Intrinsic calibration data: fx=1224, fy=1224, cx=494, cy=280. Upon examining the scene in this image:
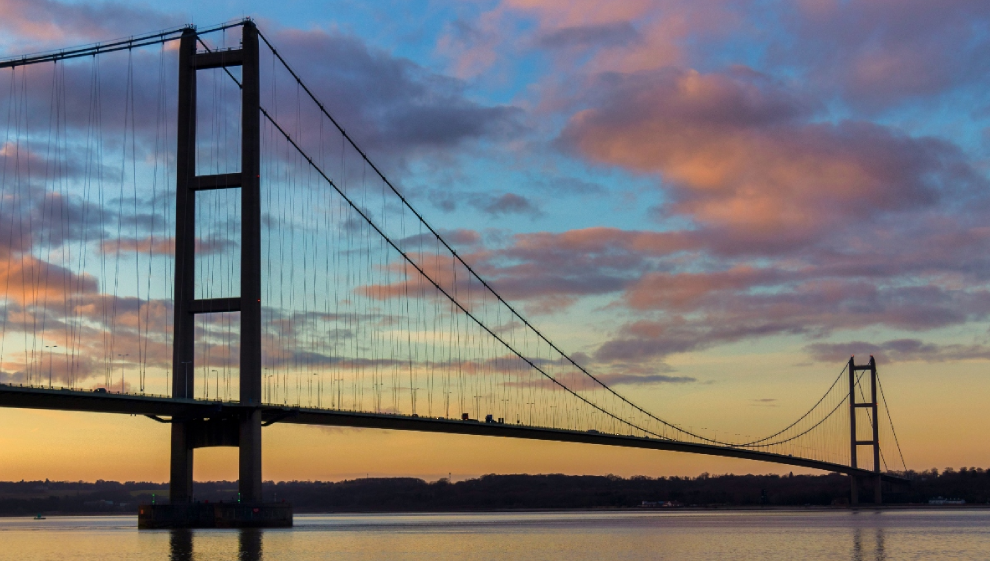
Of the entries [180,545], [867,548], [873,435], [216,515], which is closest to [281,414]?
[216,515]

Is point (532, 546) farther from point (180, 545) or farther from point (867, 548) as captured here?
point (180, 545)

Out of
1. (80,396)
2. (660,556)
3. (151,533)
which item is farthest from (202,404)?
(660,556)

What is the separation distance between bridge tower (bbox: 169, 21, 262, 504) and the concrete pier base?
0.62 m

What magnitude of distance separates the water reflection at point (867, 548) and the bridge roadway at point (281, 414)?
2151cm

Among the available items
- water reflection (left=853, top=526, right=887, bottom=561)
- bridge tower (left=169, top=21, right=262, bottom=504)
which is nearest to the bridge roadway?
bridge tower (left=169, top=21, right=262, bottom=504)

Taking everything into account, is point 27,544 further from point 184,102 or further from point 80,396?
point 184,102

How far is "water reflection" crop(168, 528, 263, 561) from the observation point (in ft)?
136

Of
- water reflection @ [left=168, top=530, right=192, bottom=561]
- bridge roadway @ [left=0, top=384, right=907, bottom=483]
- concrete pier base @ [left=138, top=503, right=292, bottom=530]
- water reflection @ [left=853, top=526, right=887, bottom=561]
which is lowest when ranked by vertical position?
water reflection @ [left=853, top=526, right=887, bottom=561]

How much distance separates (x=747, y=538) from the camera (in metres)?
58.3

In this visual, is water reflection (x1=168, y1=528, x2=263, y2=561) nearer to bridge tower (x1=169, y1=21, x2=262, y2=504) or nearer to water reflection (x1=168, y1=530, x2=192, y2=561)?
water reflection (x1=168, y1=530, x2=192, y2=561)

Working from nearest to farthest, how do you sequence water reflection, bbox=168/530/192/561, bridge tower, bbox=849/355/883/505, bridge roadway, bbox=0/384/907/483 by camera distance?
water reflection, bbox=168/530/192/561 → bridge roadway, bbox=0/384/907/483 → bridge tower, bbox=849/355/883/505

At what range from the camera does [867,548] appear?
48469 millimetres

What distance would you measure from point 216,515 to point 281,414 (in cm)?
562

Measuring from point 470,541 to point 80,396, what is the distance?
18.6 metres
